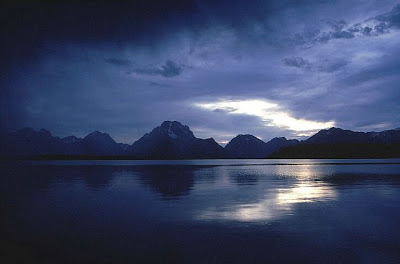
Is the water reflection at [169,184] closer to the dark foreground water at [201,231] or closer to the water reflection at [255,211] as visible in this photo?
the dark foreground water at [201,231]

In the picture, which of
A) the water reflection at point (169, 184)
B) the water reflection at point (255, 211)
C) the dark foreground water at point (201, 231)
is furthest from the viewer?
the water reflection at point (169, 184)

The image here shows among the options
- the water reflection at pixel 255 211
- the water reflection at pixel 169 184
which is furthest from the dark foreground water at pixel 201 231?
the water reflection at pixel 169 184

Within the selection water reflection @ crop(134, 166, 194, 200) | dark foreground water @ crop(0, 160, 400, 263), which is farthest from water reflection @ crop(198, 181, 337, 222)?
water reflection @ crop(134, 166, 194, 200)

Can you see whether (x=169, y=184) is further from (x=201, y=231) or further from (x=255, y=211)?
(x=201, y=231)

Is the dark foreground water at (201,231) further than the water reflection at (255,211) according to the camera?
No

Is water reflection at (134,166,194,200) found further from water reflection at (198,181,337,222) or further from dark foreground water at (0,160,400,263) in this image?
water reflection at (198,181,337,222)

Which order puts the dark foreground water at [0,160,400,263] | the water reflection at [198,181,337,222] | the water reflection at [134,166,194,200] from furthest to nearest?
the water reflection at [134,166,194,200] < the water reflection at [198,181,337,222] < the dark foreground water at [0,160,400,263]

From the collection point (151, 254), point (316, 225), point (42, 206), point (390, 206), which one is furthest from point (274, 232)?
point (42, 206)

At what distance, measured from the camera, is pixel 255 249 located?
48.1 feet

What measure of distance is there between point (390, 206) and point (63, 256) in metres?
27.1

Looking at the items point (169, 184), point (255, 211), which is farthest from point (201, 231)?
point (169, 184)

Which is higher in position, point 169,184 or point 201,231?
point 169,184

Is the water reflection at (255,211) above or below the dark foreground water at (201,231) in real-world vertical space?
above

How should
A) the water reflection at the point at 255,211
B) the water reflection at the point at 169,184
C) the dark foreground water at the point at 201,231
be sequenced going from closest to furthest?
the dark foreground water at the point at 201,231
the water reflection at the point at 255,211
the water reflection at the point at 169,184
